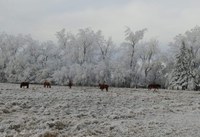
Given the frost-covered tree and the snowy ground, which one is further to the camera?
the frost-covered tree

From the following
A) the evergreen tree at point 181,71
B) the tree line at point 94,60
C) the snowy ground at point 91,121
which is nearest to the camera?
the snowy ground at point 91,121

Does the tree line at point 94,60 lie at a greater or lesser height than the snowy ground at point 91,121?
greater

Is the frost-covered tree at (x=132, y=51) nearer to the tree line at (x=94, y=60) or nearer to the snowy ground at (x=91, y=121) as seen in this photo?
the tree line at (x=94, y=60)

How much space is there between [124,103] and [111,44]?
58.9 meters

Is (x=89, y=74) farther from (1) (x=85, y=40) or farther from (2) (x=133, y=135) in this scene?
(2) (x=133, y=135)

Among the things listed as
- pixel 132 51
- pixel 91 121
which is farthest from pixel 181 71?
pixel 91 121

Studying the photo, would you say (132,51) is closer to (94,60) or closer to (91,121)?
(94,60)

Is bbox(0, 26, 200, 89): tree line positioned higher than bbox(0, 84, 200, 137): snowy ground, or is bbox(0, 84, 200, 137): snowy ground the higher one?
bbox(0, 26, 200, 89): tree line

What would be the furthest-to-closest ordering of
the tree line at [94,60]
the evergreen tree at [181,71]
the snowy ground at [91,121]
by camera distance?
the tree line at [94,60] → the evergreen tree at [181,71] → the snowy ground at [91,121]

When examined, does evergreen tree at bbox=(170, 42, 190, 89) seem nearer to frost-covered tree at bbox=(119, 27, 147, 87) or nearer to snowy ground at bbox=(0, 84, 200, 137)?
frost-covered tree at bbox=(119, 27, 147, 87)

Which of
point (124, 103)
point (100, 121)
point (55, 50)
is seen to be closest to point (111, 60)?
point (55, 50)

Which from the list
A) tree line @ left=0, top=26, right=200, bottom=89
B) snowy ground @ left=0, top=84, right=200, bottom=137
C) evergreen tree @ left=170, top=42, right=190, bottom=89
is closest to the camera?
snowy ground @ left=0, top=84, right=200, bottom=137

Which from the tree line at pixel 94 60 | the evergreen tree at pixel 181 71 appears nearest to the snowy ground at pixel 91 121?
the evergreen tree at pixel 181 71

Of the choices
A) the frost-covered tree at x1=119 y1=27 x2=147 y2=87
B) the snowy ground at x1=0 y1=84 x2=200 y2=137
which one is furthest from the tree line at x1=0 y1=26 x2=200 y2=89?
the snowy ground at x1=0 y1=84 x2=200 y2=137
